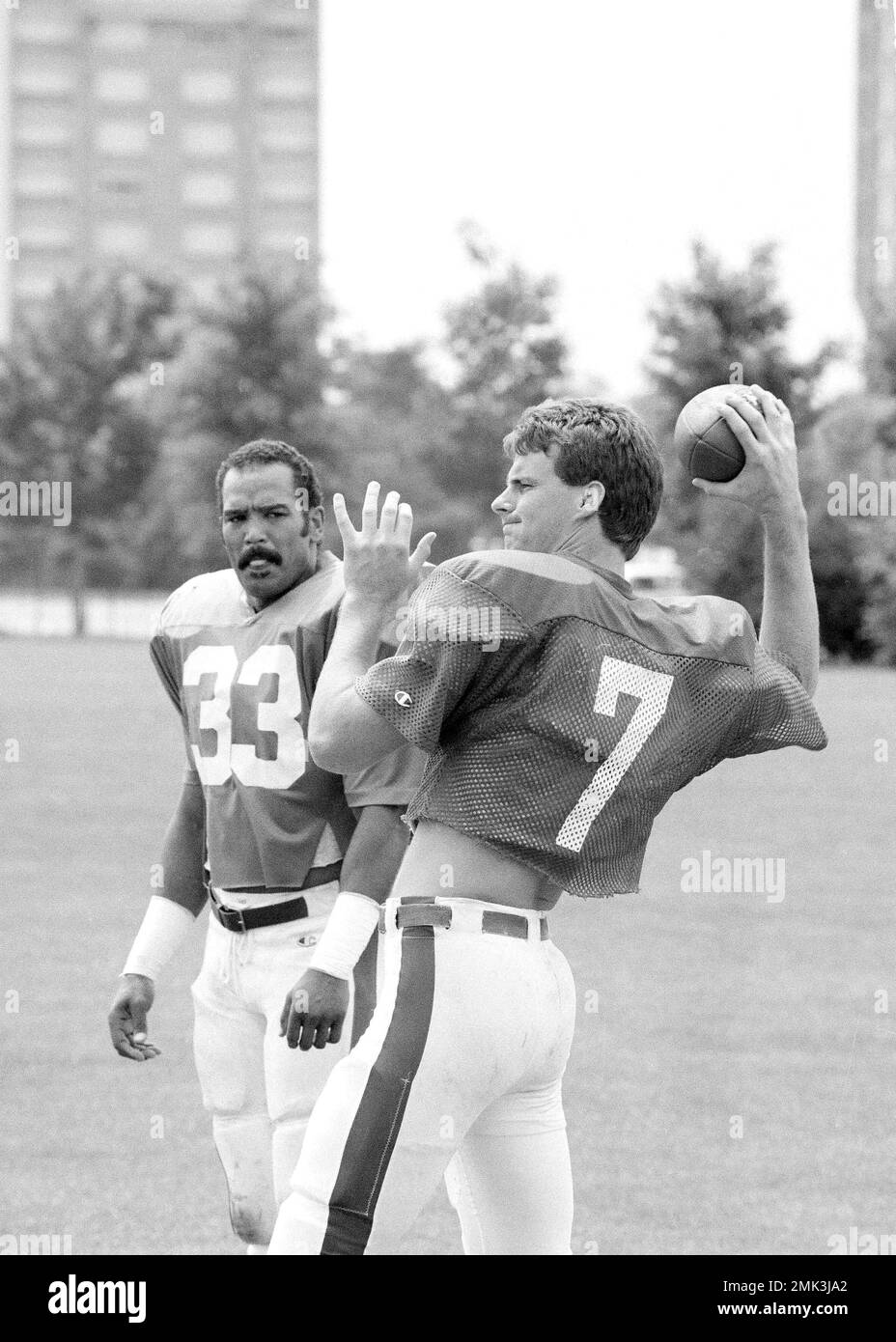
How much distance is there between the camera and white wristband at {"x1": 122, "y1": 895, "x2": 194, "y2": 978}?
14.2ft

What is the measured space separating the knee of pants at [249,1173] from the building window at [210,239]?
320 ft

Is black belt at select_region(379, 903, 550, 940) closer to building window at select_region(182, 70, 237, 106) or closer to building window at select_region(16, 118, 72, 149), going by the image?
building window at select_region(182, 70, 237, 106)

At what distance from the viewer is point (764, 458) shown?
10.9 feet

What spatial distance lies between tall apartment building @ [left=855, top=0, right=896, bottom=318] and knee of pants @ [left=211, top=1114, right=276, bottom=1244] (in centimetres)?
10629

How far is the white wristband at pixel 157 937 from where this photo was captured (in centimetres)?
432

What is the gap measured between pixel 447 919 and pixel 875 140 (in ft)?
378

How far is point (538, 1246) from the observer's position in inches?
127

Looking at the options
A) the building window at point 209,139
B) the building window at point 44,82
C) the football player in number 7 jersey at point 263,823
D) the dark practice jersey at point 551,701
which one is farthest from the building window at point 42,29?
the dark practice jersey at point 551,701

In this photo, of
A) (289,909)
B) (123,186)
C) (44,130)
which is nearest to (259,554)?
(289,909)

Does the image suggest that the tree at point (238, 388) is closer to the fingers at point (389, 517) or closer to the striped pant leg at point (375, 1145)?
the fingers at point (389, 517)

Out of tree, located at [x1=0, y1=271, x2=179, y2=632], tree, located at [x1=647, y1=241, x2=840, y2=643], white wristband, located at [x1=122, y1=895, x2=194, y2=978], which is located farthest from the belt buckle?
tree, located at [x1=0, y1=271, x2=179, y2=632]

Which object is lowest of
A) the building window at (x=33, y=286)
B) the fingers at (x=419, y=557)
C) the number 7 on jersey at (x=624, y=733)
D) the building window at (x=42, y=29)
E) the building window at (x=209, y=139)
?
the number 7 on jersey at (x=624, y=733)

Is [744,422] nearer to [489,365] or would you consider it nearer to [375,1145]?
[375,1145]

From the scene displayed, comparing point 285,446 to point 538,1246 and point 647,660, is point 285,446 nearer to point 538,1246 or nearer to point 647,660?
point 647,660
